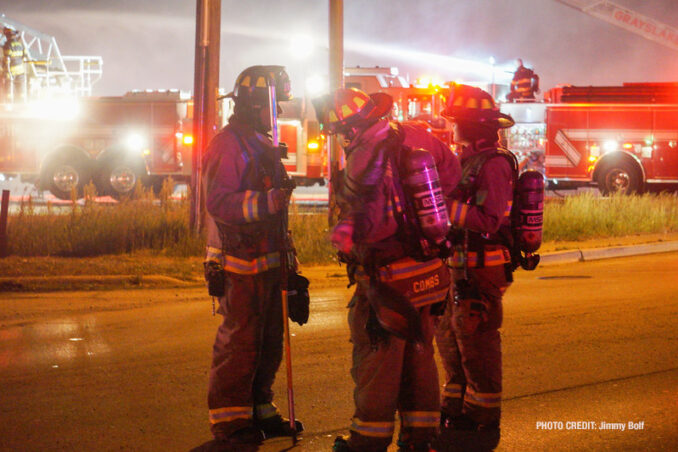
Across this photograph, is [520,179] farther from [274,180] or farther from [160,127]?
[160,127]

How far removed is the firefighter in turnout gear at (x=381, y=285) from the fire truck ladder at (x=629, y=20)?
3602 cm

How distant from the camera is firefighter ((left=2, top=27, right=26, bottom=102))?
19.8 m

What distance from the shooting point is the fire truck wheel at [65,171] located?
802 inches

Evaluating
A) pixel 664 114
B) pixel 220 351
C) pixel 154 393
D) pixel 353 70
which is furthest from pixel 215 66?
pixel 664 114

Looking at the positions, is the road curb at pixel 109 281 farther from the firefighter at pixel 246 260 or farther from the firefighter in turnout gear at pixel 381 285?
the firefighter in turnout gear at pixel 381 285

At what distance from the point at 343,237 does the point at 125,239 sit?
7.90 meters

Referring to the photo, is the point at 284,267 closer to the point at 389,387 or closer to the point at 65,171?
the point at 389,387

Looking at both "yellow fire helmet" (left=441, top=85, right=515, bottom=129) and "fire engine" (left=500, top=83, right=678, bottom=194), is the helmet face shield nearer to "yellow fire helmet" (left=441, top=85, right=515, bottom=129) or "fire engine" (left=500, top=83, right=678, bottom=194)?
"yellow fire helmet" (left=441, top=85, right=515, bottom=129)

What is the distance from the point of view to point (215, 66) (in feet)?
35.1

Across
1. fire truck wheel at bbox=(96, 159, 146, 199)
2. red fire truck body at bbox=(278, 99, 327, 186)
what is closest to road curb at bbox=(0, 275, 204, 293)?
red fire truck body at bbox=(278, 99, 327, 186)

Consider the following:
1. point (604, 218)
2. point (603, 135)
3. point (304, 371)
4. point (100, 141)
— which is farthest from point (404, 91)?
point (304, 371)

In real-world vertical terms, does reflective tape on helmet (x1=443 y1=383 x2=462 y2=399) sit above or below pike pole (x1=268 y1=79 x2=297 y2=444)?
below

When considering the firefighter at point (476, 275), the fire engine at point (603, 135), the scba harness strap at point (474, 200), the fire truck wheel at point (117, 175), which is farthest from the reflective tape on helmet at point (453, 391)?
the fire truck wheel at point (117, 175)

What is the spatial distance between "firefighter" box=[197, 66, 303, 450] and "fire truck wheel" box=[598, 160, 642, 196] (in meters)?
17.2
